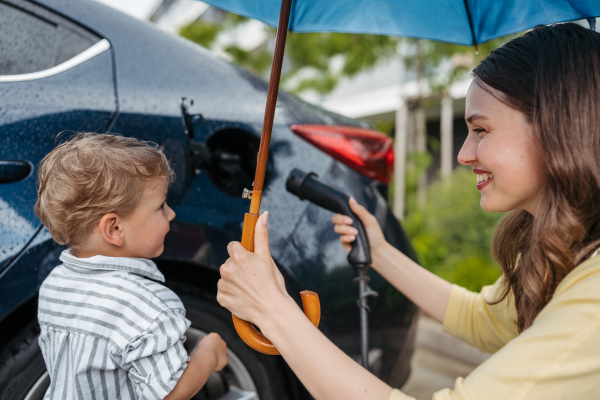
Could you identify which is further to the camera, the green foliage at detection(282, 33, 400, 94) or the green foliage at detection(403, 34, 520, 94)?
the green foliage at detection(282, 33, 400, 94)

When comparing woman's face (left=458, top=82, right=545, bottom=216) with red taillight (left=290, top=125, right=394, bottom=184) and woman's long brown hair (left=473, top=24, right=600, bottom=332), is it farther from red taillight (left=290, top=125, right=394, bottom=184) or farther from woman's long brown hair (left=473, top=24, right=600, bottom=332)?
red taillight (left=290, top=125, right=394, bottom=184)

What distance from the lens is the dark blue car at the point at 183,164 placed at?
1.13m

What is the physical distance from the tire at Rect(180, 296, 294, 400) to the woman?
369 mm

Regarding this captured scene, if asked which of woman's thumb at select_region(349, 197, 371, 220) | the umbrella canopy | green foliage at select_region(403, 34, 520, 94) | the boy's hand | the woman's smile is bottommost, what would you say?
the boy's hand

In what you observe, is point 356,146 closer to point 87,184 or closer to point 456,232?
point 87,184

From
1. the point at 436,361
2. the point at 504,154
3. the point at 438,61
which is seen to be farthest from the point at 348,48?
the point at 504,154

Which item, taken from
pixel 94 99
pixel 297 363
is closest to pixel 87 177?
pixel 94 99

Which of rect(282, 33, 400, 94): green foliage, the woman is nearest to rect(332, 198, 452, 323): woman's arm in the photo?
the woman

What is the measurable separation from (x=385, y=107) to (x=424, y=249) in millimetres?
7436

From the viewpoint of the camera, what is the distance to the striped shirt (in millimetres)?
905

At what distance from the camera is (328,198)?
1.33m

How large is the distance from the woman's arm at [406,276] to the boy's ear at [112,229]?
737 mm

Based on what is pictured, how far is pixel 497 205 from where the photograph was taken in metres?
1.08

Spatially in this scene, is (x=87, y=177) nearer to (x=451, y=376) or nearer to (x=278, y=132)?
(x=278, y=132)
